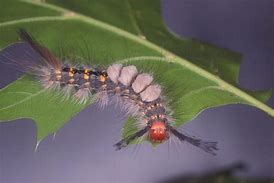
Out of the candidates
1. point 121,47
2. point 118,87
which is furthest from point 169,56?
point 118,87

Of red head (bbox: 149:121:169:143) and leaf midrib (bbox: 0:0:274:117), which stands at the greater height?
leaf midrib (bbox: 0:0:274:117)

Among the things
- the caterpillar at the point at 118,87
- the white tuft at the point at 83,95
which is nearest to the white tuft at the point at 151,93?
the caterpillar at the point at 118,87

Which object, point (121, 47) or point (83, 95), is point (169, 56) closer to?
point (121, 47)

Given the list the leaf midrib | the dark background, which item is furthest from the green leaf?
the dark background

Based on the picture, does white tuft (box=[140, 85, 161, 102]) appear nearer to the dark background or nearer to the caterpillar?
the caterpillar

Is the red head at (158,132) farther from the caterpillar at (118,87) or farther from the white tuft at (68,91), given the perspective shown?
the white tuft at (68,91)
